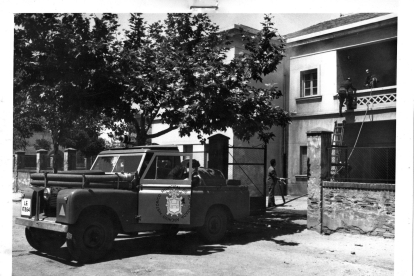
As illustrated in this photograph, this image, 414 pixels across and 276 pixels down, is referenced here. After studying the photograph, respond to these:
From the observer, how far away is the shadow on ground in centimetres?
A: 654

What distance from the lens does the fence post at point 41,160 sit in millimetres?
6605

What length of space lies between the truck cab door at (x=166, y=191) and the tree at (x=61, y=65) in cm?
138

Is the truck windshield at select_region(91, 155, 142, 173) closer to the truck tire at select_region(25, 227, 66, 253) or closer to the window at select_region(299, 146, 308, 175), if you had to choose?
the truck tire at select_region(25, 227, 66, 253)

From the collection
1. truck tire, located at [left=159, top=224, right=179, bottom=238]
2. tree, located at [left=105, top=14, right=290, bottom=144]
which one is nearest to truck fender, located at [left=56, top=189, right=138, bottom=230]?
truck tire, located at [left=159, top=224, right=179, bottom=238]

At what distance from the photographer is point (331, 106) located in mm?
7746

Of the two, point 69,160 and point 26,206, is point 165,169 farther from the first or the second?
point 26,206

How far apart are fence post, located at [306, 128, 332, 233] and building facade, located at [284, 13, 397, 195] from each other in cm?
17

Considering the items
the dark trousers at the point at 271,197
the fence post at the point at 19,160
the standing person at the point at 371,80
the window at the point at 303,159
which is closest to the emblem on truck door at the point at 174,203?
the fence post at the point at 19,160

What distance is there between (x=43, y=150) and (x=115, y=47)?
2.02m

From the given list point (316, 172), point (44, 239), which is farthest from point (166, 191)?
point (316, 172)

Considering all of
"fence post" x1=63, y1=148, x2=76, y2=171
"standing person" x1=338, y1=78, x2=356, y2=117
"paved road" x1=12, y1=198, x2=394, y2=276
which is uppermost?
"standing person" x1=338, y1=78, x2=356, y2=117

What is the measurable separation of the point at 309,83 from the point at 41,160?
4.51m

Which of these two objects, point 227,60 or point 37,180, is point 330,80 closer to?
point 227,60
